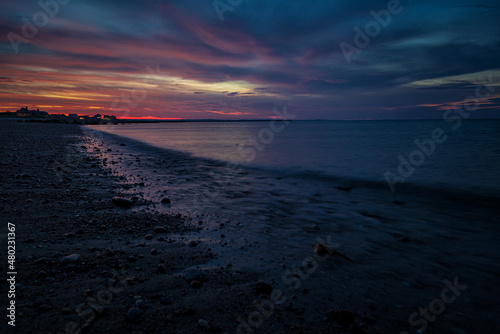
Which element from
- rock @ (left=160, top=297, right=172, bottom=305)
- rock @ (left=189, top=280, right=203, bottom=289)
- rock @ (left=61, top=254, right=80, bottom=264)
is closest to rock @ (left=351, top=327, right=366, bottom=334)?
rock @ (left=189, top=280, right=203, bottom=289)

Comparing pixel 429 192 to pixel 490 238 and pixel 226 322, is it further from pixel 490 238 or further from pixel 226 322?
pixel 226 322

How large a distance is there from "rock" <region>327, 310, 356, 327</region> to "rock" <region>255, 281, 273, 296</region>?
829 millimetres

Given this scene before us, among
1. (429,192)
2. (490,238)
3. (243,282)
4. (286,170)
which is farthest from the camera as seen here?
(286,170)

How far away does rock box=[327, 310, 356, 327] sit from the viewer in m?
2.92

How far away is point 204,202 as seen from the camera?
8070mm

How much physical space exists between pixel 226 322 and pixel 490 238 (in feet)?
22.9

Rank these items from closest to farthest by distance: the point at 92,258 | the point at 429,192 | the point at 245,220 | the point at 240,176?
the point at 92,258 < the point at 245,220 < the point at 429,192 < the point at 240,176

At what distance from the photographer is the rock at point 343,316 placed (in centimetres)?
292

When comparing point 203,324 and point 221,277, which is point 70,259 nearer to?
point 221,277

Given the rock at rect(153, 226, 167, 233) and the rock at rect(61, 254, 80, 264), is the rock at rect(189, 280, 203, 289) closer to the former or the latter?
the rock at rect(61, 254, 80, 264)

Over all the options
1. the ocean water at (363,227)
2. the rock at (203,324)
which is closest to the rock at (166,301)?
the rock at (203,324)

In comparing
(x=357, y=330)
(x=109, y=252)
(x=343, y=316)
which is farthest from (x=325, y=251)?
(x=109, y=252)

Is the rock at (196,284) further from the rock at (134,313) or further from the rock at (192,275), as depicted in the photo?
the rock at (134,313)

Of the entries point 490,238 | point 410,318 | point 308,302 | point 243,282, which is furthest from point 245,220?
point 490,238
